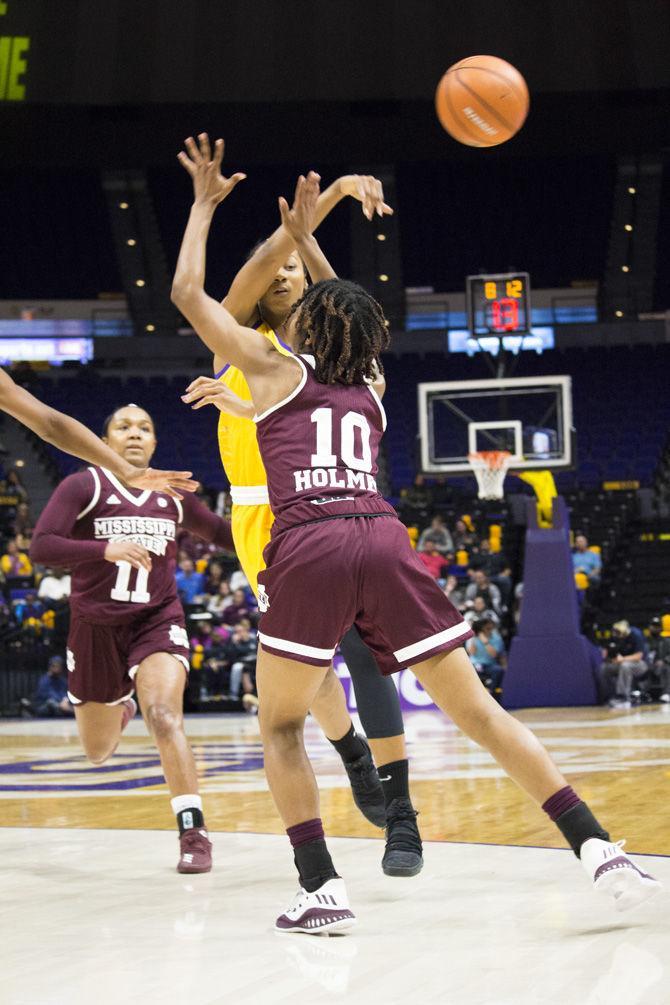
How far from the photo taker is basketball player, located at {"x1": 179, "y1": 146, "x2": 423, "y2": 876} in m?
4.35

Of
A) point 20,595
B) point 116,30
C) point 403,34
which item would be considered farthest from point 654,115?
point 20,595

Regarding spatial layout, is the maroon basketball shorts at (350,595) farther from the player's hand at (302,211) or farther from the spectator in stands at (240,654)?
the spectator in stands at (240,654)

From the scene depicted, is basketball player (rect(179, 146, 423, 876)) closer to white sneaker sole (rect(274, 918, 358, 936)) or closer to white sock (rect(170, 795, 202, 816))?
white sock (rect(170, 795, 202, 816))

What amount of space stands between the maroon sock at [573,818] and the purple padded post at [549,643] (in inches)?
439

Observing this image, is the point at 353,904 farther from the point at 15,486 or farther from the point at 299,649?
the point at 15,486

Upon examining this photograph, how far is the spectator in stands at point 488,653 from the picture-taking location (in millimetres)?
15242

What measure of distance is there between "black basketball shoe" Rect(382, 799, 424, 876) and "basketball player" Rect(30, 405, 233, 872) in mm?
1216

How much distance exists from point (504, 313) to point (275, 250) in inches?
581

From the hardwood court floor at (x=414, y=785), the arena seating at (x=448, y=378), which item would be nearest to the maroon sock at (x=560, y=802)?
the hardwood court floor at (x=414, y=785)

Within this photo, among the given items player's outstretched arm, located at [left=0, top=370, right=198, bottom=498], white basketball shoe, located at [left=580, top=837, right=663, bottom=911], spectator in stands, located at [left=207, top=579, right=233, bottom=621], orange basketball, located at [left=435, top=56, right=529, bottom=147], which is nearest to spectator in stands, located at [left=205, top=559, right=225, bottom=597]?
spectator in stands, located at [left=207, top=579, right=233, bottom=621]

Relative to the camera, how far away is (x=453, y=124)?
23.0ft

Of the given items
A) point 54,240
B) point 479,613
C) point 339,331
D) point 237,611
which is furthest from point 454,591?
point 54,240

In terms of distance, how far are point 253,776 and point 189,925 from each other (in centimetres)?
439

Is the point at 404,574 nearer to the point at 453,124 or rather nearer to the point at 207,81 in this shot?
the point at 453,124
